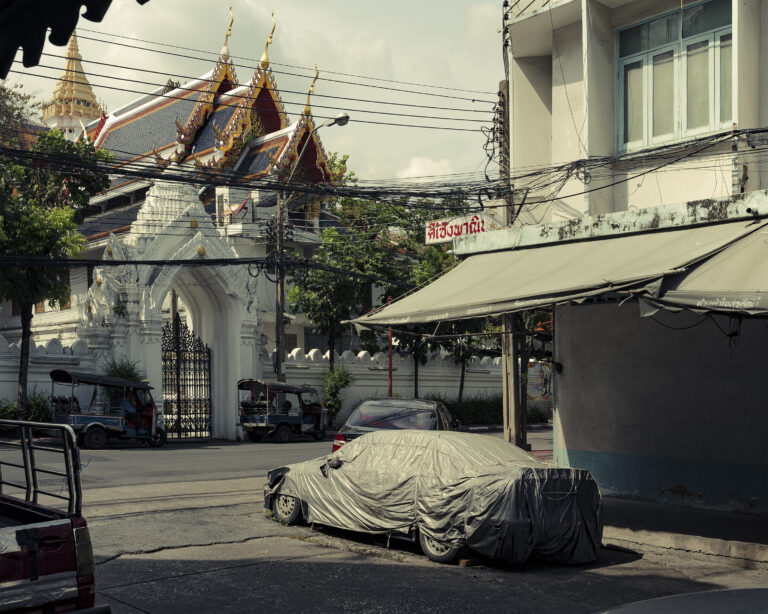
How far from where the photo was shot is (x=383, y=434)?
10.9 metres

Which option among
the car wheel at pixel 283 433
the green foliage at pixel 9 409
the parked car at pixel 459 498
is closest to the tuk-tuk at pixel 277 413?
the car wheel at pixel 283 433

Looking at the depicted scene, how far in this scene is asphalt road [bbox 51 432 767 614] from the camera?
7789mm

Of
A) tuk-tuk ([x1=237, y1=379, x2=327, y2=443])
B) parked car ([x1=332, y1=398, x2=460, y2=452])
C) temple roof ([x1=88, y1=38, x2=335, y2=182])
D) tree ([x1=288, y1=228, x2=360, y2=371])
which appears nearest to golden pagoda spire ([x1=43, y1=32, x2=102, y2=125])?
temple roof ([x1=88, y1=38, x2=335, y2=182])

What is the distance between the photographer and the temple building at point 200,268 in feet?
93.9

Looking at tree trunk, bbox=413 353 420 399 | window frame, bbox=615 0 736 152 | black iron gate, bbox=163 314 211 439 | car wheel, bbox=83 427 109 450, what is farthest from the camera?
tree trunk, bbox=413 353 420 399

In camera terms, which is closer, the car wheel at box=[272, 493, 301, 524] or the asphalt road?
the asphalt road

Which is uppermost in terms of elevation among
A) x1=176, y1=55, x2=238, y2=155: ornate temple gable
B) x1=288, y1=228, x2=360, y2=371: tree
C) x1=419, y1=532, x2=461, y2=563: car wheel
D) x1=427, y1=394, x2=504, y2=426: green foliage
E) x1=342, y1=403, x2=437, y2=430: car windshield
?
x1=176, y1=55, x2=238, y2=155: ornate temple gable

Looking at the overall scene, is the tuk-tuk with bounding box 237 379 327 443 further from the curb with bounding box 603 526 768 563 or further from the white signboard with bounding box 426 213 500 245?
the curb with bounding box 603 526 768 563

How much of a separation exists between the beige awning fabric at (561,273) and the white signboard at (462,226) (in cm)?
204

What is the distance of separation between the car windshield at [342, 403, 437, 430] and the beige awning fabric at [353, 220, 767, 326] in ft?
7.25

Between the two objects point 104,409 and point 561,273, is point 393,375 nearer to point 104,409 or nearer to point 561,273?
point 104,409

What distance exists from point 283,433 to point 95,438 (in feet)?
22.7

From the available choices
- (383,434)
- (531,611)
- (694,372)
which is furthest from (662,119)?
(531,611)

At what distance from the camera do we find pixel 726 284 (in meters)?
9.15
